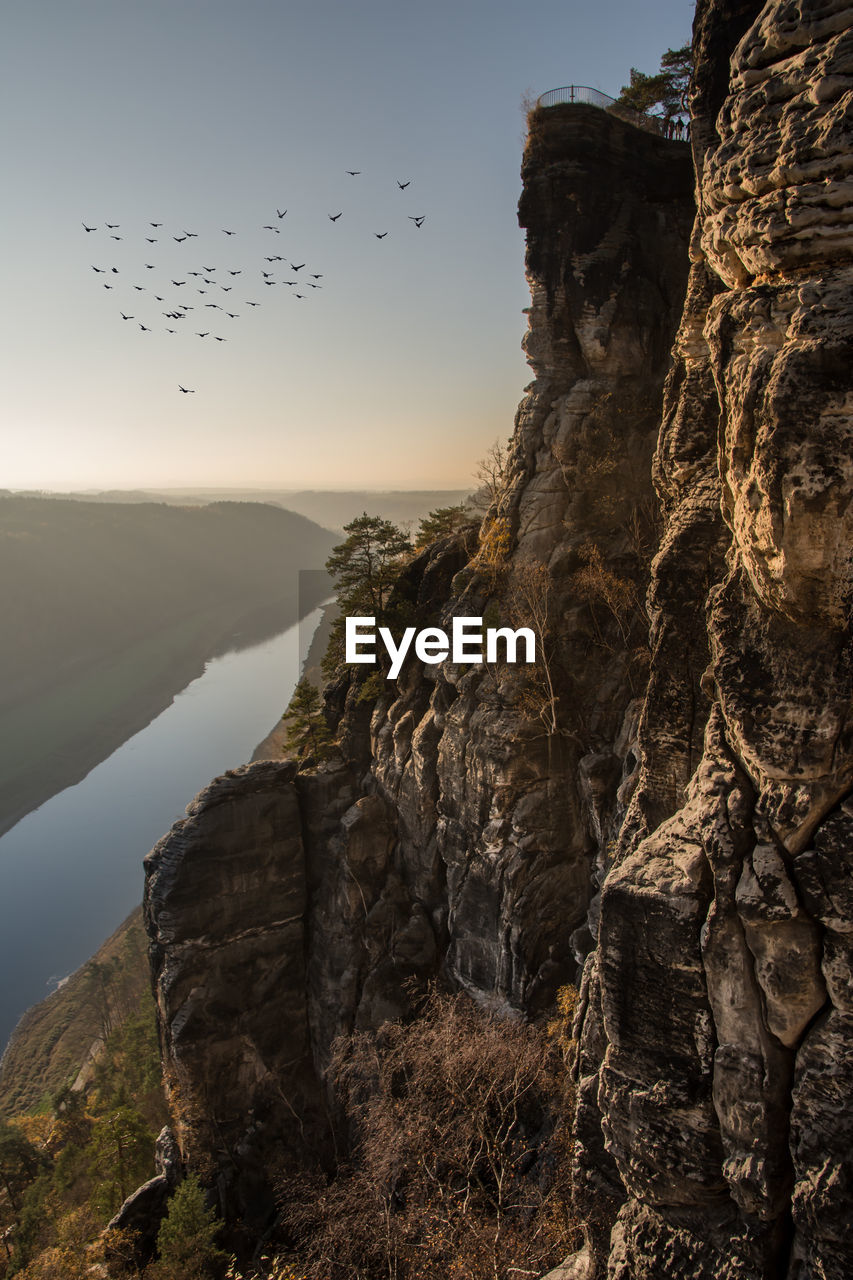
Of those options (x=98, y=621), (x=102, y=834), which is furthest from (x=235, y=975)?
A: (x=98, y=621)

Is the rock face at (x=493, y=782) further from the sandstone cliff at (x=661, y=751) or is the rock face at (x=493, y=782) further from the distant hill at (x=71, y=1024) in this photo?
the distant hill at (x=71, y=1024)

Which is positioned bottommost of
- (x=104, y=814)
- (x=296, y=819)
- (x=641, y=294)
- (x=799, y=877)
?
(x=104, y=814)

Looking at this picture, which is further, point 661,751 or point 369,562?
point 369,562

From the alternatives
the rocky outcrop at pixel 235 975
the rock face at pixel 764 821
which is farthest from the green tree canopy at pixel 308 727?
the rock face at pixel 764 821

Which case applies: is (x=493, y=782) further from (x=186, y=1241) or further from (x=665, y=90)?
(x=665, y=90)

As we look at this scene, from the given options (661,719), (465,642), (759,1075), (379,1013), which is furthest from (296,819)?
(759,1075)

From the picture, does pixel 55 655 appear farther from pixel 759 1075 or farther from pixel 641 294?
pixel 759 1075
